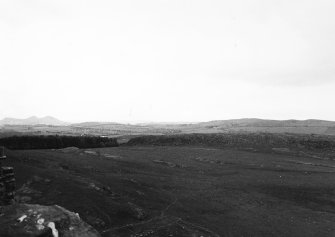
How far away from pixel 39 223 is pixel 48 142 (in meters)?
58.9

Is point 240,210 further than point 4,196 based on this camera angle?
Yes

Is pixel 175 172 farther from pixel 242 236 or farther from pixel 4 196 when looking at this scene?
pixel 4 196

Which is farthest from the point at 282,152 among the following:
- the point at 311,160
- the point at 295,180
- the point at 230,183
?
the point at 230,183

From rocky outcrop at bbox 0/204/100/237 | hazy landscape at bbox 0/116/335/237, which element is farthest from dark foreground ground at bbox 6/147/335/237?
rocky outcrop at bbox 0/204/100/237

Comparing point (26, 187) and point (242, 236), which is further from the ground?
point (26, 187)

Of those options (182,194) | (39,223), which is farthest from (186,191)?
(39,223)

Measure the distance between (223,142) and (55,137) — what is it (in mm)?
39110

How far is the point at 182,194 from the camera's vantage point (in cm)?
3719

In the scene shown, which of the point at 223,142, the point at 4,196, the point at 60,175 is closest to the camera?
the point at 4,196

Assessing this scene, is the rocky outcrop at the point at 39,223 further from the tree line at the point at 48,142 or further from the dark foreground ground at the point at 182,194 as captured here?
the tree line at the point at 48,142

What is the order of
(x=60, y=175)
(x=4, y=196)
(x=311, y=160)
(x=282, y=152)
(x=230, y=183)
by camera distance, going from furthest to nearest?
1. (x=282, y=152)
2. (x=311, y=160)
3. (x=230, y=183)
4. (x=60, y=175)
5. (x=4, y=196)

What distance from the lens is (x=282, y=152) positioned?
2820 inches

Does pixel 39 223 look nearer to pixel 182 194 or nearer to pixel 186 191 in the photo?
pixel 182 194

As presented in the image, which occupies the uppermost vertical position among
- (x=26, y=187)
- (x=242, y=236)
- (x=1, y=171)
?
(x=1, y=171)
